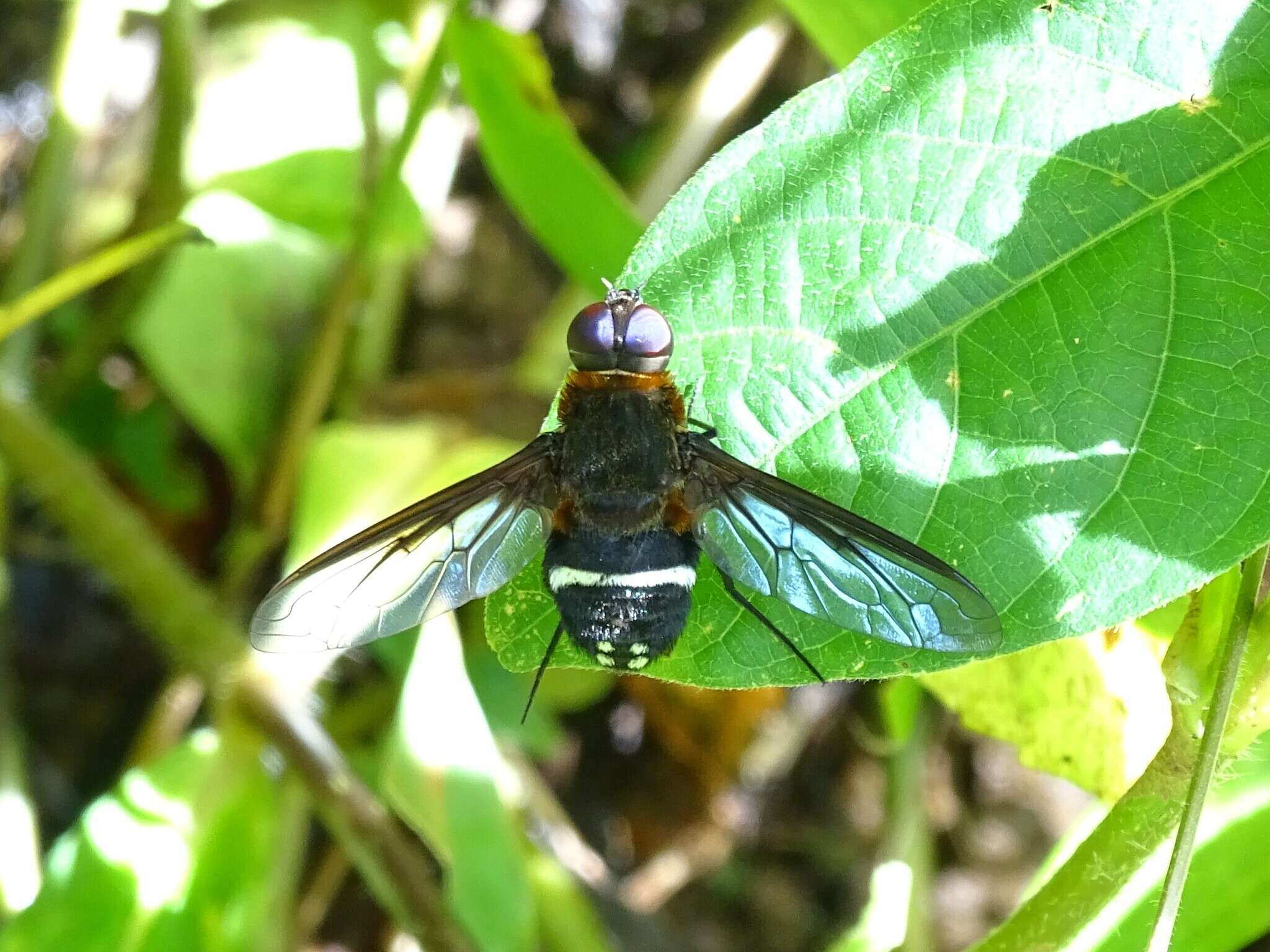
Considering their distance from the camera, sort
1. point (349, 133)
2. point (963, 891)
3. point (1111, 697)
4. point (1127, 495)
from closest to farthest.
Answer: point (1127, 495) < point (1111, 697) < point (349, 133) < point (963, 891)

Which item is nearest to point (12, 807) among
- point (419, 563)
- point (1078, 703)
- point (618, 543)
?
point (419, 563)

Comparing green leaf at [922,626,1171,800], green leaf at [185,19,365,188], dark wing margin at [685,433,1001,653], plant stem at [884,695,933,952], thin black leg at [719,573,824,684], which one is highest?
green leaf at [185,19,365,188]

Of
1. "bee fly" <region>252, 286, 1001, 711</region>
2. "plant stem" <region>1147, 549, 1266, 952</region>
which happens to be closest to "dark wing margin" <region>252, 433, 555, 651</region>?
"bee fly" <region>252, 286, 1001, 711</region>

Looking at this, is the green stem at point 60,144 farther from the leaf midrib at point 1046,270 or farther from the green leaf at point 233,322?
the leaf midrib at point 1046,270

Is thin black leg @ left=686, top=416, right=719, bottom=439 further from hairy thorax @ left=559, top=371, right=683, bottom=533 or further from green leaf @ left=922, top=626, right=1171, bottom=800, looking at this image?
green leaf @ left=922, top=626, right=1171, bottom=800

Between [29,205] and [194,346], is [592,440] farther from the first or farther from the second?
[29,205]

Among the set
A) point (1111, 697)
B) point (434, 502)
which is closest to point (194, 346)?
point (434, 502)

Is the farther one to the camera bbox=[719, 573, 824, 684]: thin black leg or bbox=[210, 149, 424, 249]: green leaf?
bbox=[210, 149, 424, 249]: green leaf
